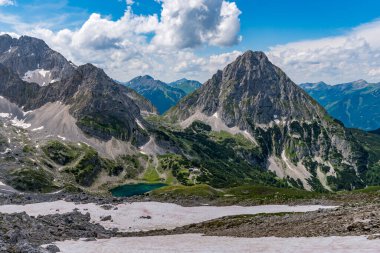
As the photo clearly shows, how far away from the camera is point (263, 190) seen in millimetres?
179500

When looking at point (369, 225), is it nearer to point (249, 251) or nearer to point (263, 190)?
point (249, 251)

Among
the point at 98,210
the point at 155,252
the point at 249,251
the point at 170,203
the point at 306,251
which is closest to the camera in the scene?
the point at 306,251

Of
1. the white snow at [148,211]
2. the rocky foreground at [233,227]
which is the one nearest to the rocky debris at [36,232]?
the rocky foreground at [233,227]

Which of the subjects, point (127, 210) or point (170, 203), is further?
point (170, 203)

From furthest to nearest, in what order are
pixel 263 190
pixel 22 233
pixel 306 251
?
pixel 263 190 → pixel 22 233 → pixel 306 251

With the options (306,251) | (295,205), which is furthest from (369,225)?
(295,205)

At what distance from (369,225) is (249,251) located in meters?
13.8

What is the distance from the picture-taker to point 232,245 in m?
45.9

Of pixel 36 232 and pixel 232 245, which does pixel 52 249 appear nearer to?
pixel 36 232

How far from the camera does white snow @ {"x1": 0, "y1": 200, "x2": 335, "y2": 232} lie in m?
84.5

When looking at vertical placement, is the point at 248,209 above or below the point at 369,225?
below

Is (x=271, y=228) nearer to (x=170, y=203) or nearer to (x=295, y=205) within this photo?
(x=295, y=205)

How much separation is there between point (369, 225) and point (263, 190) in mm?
140836

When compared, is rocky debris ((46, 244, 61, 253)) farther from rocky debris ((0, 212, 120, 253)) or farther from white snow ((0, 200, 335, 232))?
white snow ((0, 200, 335, 232))
